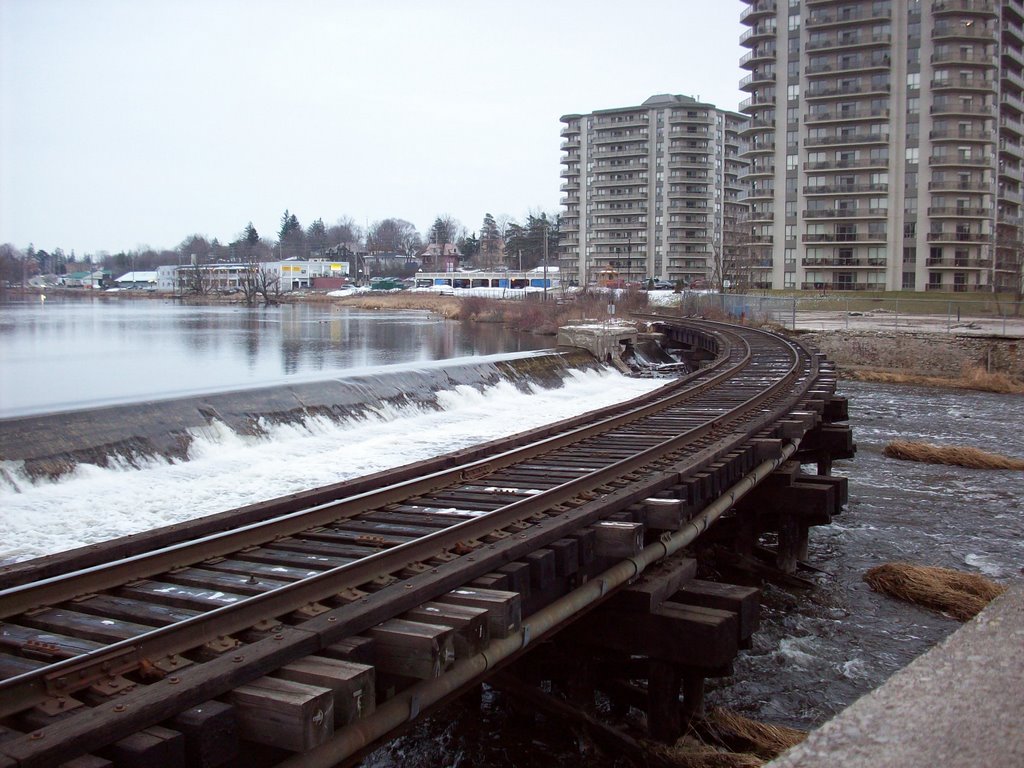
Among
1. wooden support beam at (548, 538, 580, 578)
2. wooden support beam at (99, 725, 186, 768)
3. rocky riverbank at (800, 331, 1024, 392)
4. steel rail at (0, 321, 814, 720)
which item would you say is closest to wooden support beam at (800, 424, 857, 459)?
steel rail at (0, 321, 814, 720)

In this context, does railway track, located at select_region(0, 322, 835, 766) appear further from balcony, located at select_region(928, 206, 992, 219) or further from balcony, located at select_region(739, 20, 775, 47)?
balcony, located at select_region(739, 20, 775, 47)

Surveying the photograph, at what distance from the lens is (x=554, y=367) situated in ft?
111

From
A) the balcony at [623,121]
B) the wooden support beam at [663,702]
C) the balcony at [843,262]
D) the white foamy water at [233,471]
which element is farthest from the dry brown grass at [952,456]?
the balcony at [623,121]

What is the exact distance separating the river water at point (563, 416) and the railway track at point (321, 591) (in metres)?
1.78

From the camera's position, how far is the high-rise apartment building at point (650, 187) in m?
132

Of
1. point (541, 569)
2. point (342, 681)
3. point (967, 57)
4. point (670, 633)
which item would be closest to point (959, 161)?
point (967, 57)

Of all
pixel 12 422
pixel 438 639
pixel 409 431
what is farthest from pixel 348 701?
pixel 409 431

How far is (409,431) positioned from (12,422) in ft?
28.6

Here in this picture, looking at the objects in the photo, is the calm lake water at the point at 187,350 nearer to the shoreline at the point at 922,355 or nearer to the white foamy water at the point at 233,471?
the white foamy water at the point at 233,471

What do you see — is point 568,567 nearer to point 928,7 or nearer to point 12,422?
point 12,422

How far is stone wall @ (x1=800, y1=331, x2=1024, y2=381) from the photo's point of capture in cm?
3856

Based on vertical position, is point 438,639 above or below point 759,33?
below

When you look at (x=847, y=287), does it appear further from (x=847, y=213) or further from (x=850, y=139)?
(x=850, y=139)

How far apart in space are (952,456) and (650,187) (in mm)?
119957
